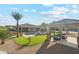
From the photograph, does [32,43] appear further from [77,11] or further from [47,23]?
[77,11]

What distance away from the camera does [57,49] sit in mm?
7516

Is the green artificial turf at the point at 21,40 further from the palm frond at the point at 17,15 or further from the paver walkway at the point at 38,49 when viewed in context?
the palm frond at the point at 17,15

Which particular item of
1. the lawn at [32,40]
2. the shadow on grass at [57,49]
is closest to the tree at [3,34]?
the lawn at [32,40]

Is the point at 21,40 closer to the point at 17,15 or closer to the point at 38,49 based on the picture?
the point at 38,49

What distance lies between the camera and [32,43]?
750 centimetres

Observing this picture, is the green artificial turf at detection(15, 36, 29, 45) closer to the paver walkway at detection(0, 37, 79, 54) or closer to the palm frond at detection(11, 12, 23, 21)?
the paver walkway at detection(0, 37, 79, 54)

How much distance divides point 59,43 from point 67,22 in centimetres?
44

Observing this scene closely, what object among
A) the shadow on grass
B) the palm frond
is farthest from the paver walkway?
the palm frond

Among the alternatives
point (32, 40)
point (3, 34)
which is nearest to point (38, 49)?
point (32, 40)

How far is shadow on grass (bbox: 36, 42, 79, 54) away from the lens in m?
7.50

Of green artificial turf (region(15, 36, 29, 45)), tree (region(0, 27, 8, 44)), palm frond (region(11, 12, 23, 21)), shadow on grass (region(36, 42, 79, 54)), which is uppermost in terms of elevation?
palm frond (region(11, 12, 23, 21))

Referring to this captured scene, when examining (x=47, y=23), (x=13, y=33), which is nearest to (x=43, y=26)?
(x=47, y=23)

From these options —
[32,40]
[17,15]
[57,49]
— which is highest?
[17,15]

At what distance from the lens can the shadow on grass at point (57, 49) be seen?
750 cm
